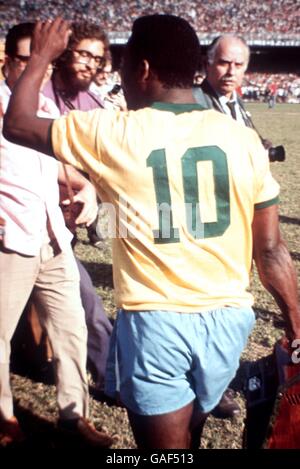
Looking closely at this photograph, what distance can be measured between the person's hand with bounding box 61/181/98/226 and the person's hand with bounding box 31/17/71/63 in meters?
1.15

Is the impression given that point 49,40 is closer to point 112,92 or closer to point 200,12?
point 112,92

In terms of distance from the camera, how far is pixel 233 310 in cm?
189

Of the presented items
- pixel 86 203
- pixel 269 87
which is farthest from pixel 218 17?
pixel 86 203

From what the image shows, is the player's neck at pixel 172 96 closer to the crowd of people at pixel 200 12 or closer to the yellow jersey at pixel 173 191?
the yellow jersey at pixel 173 191

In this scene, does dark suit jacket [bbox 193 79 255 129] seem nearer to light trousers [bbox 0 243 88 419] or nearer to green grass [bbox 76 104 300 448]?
light trousers [bbox 0 243 88 419]

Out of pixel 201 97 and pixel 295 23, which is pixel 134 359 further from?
pixel 295 23

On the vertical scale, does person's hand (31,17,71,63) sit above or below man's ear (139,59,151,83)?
above

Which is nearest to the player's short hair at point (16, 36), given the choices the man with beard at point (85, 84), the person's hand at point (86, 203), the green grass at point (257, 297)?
the man with beard at point (85, 84)

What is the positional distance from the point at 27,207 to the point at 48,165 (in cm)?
22

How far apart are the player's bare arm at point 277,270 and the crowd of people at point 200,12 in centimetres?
3972

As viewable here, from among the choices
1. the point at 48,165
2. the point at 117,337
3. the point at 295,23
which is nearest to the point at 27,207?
the point at 48,165

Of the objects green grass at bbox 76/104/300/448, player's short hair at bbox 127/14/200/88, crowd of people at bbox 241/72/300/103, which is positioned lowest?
green grass at bbox 76/104/300/448

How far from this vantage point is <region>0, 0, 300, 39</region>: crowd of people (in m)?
39.2

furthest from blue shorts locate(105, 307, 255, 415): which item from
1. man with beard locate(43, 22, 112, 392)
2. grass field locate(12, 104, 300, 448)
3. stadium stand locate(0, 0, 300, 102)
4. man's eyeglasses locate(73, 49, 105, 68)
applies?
stadium stand locate(0, 0, 300, 102)
